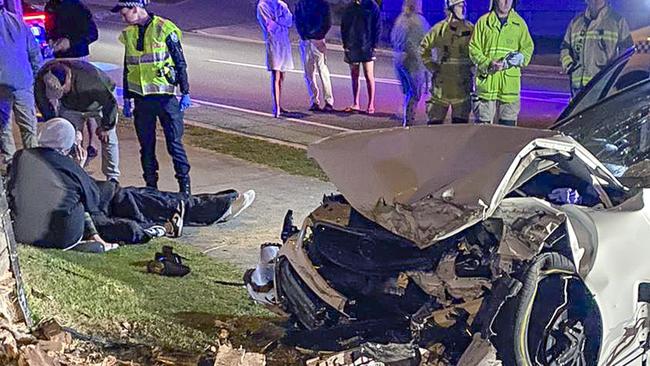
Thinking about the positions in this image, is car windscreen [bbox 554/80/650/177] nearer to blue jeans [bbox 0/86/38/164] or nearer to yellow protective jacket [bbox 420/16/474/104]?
yellow protective jacket [bbox 420/16/474/104]

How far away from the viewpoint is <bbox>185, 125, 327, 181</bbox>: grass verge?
9750mm

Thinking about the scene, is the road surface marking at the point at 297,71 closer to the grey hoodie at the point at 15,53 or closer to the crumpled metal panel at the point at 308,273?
the grey hoodie at the point at 15,53

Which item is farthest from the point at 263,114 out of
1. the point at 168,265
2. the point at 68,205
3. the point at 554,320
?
the point at 554,320

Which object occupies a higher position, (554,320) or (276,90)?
(554,320)

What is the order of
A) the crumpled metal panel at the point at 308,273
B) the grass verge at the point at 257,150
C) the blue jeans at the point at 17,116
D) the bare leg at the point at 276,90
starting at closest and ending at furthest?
the crumpled metal panel at the point at 308,273
the blue jeans at the point at 17,116
the grass verge at the point at 257,150
the bare leg at the point at 276,90

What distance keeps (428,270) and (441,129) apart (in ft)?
2.49

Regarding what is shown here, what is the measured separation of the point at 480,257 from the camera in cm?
413

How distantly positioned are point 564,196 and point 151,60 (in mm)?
4272

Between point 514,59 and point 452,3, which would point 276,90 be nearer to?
point 452,3

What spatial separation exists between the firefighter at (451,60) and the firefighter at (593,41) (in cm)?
88

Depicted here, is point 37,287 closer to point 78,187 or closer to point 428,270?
point 78,187

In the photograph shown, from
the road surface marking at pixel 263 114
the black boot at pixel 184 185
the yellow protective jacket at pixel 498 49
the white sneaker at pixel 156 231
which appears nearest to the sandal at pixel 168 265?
the white sneaker at pixel 156 231

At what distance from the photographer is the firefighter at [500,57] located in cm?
789

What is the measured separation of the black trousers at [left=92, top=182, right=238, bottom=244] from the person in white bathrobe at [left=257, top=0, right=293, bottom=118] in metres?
4.49
